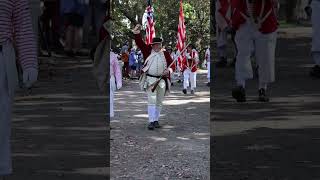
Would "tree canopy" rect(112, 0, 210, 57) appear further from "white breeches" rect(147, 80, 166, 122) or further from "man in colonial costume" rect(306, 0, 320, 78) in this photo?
"man in colonial costume" rect(306, 0, 320, 78)

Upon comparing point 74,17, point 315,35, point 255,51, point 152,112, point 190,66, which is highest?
point 74,17

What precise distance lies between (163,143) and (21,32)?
746cm

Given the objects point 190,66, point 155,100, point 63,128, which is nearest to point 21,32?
point 63,128

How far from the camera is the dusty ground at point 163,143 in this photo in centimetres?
834

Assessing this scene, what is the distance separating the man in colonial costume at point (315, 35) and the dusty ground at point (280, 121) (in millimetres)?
35

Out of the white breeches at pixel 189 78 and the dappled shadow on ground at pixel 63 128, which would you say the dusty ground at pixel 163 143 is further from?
the dappled shadow on ground at pixel 63 128

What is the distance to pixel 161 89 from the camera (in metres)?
12.4

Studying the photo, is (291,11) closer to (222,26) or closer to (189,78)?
(222,26)

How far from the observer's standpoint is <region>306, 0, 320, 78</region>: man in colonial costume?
3918 millimetres

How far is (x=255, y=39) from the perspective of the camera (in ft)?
13.3

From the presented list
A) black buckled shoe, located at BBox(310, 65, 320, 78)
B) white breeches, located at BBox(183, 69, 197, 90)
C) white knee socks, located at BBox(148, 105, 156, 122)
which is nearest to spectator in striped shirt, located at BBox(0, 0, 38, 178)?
black buckled shoe, located at BBox(310, 65, 320, 78)

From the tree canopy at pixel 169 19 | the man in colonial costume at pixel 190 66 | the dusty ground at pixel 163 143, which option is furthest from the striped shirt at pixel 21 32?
the man in colonial costume at pixel 190 66

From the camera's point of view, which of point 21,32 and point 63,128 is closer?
point 21,32

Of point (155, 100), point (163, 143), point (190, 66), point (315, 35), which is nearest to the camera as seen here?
point (315, 35)
